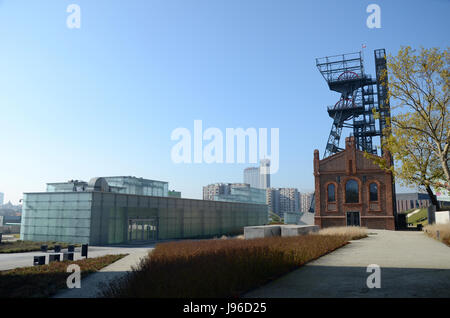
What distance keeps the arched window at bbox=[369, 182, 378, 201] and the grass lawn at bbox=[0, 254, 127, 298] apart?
1401 inches

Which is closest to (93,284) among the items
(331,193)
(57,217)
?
(57,217)

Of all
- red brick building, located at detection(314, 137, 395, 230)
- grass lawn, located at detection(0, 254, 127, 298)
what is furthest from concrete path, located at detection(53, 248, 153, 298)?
red brick building, located at detection(314, 137, 395, 230)

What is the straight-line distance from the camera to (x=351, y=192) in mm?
44438

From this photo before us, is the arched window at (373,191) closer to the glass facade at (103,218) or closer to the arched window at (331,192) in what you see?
the arched window at (331,192)

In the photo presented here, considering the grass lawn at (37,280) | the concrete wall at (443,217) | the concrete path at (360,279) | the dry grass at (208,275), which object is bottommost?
the grass lawn at (37,280)

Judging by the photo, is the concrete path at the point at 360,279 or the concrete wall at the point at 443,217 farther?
the concrete wall at the point at 443,217

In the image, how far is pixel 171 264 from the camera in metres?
11.1

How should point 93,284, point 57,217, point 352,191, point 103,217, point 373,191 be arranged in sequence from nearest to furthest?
point 93,284, point 103,217, point 57,217, point 373,191, point 352,191

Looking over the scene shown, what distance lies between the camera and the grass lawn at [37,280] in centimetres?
1102

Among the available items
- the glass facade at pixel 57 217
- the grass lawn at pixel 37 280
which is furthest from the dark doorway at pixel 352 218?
Answer: the grass lawn at pixel 37 280

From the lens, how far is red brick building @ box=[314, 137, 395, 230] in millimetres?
42562

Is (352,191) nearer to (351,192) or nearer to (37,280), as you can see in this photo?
(351,192)

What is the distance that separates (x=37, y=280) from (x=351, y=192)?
3932cm
